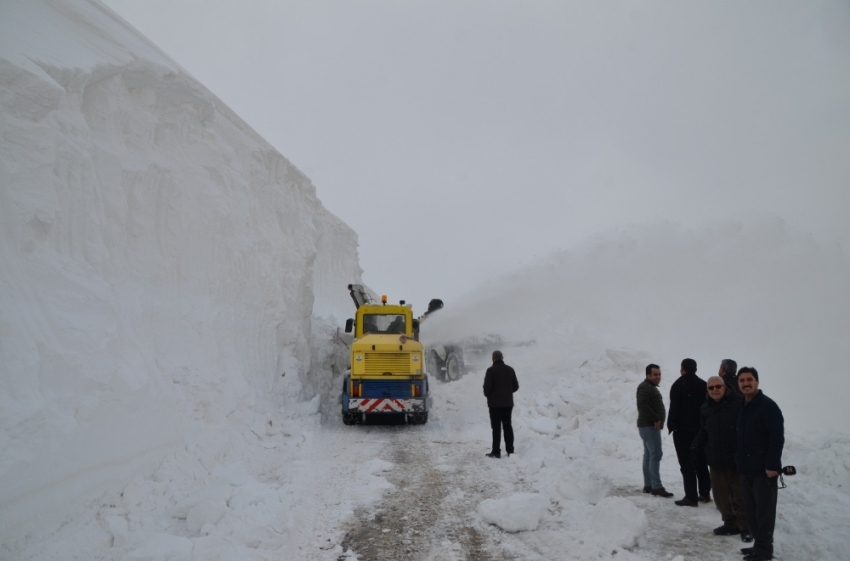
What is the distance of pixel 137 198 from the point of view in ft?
25.5

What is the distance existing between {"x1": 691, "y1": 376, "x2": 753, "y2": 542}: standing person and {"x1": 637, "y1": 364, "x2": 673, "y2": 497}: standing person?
36.5 inches

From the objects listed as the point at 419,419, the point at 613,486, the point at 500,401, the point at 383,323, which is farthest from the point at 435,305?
the point at 613,486

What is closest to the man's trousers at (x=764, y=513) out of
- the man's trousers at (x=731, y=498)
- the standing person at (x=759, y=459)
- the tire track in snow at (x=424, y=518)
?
the standing person at (x=759, y=459)

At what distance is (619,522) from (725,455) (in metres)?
1.38

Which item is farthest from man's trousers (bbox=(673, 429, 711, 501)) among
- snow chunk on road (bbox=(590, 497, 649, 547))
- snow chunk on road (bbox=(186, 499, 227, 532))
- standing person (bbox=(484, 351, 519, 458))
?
snow chunk on road (bbox=(186, 499, 227, 532))

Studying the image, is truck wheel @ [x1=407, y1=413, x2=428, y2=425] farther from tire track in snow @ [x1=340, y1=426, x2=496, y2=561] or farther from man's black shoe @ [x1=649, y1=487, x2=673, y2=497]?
man's black shoe @ [x1=649, y1=487, x2=673, y2=497]

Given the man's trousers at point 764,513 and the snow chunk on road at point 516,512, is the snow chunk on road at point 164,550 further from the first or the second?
the man's trousers at point 764,513

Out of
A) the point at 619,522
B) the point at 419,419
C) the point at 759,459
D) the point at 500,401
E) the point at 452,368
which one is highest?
the point at 452,368

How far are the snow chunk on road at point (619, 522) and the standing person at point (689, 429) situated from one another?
1422 mm

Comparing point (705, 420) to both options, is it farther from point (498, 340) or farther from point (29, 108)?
point (498, 340)

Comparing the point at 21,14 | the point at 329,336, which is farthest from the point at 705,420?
the point at 329,336

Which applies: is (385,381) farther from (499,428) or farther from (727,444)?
(727,444)

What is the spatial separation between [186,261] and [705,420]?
831 cm

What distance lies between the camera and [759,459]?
4305 mm
